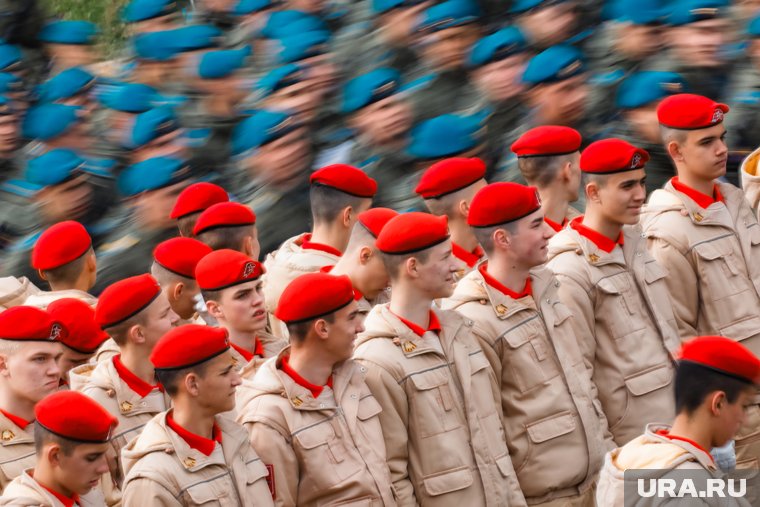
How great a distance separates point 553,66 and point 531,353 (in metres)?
→ 3.69

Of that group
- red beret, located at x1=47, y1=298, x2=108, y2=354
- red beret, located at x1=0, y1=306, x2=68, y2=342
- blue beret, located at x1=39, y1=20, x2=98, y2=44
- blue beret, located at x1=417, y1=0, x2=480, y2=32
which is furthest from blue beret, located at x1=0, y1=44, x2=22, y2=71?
red beret, located at x1=0, y1=306, x2=68, y2=342

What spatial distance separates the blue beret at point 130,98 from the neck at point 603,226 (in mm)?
4395

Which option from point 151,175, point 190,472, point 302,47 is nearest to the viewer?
point 190,472

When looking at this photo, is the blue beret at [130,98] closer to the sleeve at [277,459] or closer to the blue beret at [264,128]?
the blue beret at [264,128]

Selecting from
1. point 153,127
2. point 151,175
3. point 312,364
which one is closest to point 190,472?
point 312,364

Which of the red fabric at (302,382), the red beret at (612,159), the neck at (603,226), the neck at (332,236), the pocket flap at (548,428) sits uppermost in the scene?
the red fabric at (302,382)

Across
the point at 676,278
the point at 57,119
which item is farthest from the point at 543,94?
the point at 57,119

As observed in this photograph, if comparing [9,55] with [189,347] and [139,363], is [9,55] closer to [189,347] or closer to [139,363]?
[139,363]

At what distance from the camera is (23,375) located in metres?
6.43

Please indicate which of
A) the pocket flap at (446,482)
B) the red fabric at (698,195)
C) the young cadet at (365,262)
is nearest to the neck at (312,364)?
the pocket flap at (446,482)

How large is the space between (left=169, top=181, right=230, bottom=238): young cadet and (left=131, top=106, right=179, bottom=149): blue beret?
2.25 m

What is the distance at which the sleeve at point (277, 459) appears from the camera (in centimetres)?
593

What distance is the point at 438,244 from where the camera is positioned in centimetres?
658

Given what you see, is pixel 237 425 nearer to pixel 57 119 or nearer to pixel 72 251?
pixel 72 251
